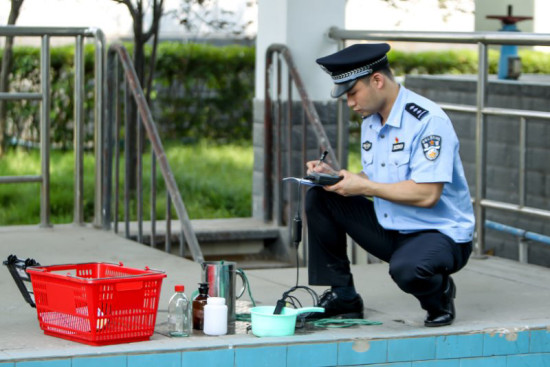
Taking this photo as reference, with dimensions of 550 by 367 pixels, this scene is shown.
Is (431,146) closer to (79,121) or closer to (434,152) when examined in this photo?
(434,152)

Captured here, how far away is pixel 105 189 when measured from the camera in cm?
701

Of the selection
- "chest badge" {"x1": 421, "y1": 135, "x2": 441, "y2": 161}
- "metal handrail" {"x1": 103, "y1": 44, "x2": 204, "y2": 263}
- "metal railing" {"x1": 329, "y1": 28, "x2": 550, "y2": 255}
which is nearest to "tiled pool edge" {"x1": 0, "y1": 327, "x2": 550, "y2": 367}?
"chest badge" {"x1": 421, "y1": 135, "x2": 441, "y2": 161}

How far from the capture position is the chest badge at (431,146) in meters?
4.27

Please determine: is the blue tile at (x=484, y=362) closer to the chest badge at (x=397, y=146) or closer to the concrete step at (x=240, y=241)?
the chest badge at (x=397, y=146)

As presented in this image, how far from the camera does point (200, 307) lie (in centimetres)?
430

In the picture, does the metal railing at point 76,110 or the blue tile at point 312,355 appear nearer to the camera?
the blue tile at point 312,355

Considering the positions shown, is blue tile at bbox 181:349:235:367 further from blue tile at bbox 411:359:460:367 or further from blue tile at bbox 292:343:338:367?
blue tile at bbox 411:359:460:367

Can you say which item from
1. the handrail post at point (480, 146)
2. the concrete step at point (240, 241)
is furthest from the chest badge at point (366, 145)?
the concrete step at point (240, 241)

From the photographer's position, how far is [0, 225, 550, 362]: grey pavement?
4.10 metres

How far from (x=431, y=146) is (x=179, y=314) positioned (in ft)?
3.60

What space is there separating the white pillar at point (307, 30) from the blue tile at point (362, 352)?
3.32m

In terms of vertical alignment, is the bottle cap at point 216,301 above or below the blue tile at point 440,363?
above

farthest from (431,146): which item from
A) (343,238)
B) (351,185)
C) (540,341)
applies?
(540,341)

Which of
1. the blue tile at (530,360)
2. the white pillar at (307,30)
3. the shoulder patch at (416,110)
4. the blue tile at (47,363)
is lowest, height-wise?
the blue tile at (530,360)
